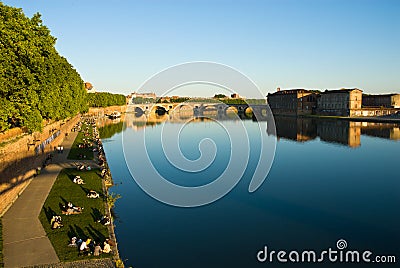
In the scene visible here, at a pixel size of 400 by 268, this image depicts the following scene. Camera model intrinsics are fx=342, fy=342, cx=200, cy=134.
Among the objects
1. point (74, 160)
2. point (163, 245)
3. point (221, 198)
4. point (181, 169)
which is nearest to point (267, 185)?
point (221, 198)

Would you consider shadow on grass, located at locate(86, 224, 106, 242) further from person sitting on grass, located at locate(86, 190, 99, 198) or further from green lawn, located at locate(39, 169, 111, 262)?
person sitting on grass, located at locate(86, 190, 99, 198)

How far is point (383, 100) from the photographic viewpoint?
105 m

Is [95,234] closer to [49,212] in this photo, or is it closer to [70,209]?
[70,209]

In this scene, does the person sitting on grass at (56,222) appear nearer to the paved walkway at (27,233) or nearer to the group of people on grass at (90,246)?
the paved walkway at (27,233)

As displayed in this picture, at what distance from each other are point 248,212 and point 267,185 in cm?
656

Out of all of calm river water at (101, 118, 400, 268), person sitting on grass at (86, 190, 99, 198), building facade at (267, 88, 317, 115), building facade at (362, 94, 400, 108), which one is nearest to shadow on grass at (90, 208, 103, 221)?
calm river water at (101, 118, 400, 268)

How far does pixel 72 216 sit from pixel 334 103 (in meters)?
91.0

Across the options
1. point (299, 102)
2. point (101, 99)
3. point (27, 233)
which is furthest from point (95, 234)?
point (101, 99)

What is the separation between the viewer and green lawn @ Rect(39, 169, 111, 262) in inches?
526

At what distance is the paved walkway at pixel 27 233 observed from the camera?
12266 millimetres

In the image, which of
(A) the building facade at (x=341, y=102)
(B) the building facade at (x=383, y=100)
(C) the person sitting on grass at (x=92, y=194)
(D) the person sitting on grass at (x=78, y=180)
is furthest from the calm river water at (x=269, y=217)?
(B) the building facade at (x=383, y=100)

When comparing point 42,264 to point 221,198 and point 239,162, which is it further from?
point 239,162

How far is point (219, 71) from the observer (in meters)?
14.3

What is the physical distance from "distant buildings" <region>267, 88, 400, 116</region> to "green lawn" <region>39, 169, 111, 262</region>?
269 ft
